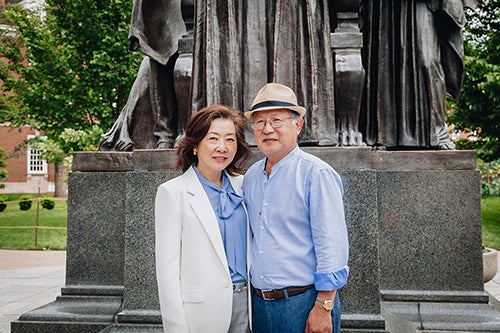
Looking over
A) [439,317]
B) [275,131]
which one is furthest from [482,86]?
[275,131]

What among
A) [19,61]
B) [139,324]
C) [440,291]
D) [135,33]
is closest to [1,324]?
[139,324]

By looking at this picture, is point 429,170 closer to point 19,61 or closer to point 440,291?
point 440,291

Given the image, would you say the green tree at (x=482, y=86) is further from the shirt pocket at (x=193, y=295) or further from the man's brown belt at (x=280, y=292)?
the shirt pocket at (x=193, y=295)

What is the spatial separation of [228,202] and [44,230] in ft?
58.9

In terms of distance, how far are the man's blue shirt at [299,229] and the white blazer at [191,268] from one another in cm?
22

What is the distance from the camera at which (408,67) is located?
538 cm

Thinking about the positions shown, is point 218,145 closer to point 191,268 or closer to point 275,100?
point 275,100

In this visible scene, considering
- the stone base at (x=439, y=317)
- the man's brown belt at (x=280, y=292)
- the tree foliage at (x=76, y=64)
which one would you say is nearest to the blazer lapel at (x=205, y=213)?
the man's brown belt at (x=280, y=292)

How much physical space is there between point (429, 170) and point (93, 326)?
3343 mm

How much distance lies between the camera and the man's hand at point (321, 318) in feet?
8.36

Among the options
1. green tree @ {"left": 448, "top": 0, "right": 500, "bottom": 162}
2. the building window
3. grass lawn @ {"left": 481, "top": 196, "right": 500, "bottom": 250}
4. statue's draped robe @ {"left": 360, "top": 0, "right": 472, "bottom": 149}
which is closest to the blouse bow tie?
statue's draped robe @ {"left": 360, "top": 0, "right": 472, "bottom": 149}

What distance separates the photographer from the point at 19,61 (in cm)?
2828

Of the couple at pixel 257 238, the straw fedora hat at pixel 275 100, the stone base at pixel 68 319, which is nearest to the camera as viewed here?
the couple at pixel 257 238

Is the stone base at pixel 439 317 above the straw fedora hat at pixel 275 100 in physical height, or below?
below
